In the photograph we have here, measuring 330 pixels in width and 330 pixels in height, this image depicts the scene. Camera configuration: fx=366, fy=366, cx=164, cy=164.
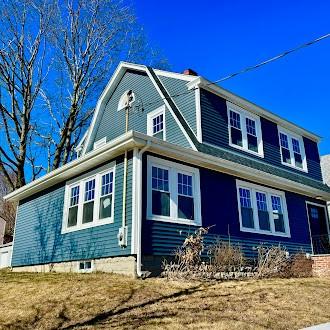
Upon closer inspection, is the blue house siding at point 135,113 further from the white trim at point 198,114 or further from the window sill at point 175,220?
the window sill at point 175,220

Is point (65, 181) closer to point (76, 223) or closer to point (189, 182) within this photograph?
point (76, 223)

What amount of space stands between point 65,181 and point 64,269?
118 inches

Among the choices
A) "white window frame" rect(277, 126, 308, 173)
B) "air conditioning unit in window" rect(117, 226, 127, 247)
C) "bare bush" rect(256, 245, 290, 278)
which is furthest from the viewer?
"white window frame" rect(277, 126, 308, 173)

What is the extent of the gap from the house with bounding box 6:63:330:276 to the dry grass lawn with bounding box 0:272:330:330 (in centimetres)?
146

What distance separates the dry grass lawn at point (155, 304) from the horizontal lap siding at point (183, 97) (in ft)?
20.2

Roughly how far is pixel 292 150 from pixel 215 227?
7.66 metres

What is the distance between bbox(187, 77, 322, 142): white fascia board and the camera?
13.5m

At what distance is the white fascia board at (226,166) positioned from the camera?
407 inches

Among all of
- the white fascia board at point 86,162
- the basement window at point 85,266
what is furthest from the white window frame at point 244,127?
the basement window at point 85,266

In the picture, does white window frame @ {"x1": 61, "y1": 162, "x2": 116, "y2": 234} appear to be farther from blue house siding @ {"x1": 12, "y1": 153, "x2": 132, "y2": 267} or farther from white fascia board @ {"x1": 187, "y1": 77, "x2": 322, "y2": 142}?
white fascia board @ {"x1": 187, "y1": 77, "x2": 322, "y2": 142}

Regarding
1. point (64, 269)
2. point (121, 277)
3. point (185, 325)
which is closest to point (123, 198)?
point (121, 277)

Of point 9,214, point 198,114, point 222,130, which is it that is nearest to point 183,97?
point 198,114

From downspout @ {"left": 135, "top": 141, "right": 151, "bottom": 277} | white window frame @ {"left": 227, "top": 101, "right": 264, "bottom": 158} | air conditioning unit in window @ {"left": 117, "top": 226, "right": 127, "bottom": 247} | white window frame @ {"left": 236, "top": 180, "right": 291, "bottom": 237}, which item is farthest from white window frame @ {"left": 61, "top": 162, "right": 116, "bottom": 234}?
white window frame @ {"left": 227, "top": 101, "right": 264, "bottom": 158}

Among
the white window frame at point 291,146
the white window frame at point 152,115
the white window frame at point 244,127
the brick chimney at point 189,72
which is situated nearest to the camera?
the white window frame at point 152,115
